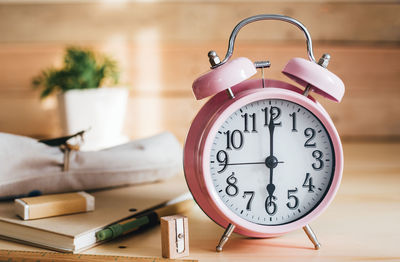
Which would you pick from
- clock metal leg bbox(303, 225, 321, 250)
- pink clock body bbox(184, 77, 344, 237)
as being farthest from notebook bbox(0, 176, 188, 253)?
clock metal leg bbox(303, 225, 321, 250)

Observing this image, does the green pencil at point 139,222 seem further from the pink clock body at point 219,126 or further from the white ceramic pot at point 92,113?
the white ceramic pot at point 92,113

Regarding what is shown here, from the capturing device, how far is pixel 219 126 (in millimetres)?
697

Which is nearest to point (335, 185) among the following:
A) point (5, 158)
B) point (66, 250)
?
point (66, 250)

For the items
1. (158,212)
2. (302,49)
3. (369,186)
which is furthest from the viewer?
(302,49)

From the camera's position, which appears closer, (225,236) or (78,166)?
(225,236)

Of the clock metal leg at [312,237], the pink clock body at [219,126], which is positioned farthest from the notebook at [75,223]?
the clock metal leg at [312,237]

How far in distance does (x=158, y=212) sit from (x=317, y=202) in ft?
0.89

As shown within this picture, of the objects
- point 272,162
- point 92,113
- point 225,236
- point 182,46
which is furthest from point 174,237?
point 182,46

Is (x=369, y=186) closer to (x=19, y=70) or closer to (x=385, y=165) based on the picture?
(x=385, y=165)

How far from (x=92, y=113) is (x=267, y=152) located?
82cm

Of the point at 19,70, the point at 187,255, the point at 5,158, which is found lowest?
the point at 187,255

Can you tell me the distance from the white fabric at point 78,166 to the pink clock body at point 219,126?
12.3 inches

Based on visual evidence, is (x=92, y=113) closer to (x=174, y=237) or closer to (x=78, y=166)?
(x=78, y=166)

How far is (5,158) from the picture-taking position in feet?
2.97
